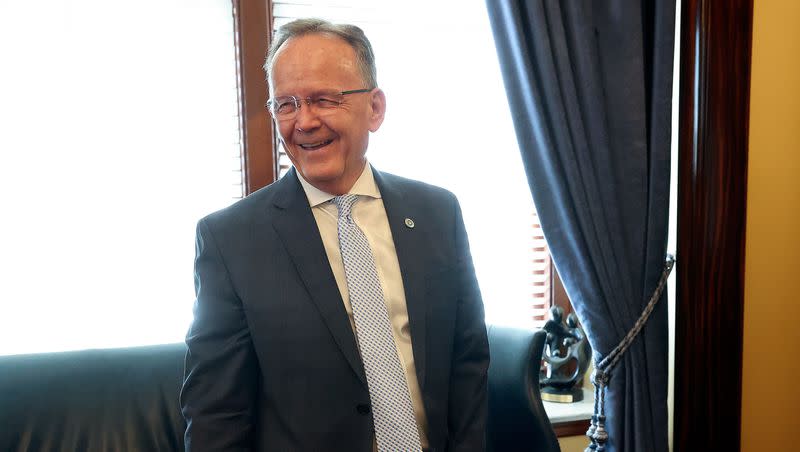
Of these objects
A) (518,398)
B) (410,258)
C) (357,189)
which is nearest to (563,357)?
(518,398)

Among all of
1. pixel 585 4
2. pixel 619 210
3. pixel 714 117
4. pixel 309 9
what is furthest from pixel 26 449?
pixel 714 117

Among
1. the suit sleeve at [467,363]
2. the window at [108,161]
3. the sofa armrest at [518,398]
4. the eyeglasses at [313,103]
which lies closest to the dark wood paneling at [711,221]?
the sofa armrest at [518,398]

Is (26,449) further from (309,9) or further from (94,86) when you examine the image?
(309,9)

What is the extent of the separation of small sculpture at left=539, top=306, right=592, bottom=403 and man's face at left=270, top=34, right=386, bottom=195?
4.34ft

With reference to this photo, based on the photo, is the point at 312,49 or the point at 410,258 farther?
the point at 410,258

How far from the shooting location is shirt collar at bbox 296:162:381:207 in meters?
1.72

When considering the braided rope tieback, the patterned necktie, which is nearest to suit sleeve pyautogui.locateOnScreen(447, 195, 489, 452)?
the patterned necktie

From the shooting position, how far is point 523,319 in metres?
2.88

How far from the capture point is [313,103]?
1607 mm

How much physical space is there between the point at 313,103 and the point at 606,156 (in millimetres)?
1139

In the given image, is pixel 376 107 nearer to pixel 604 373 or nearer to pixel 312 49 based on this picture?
pixel 312 49

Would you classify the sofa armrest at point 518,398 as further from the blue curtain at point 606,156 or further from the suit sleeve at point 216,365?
the suit sleeve at point 216,365

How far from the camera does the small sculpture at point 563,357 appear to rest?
8.82 ft

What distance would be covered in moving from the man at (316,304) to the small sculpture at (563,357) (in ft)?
3.47
